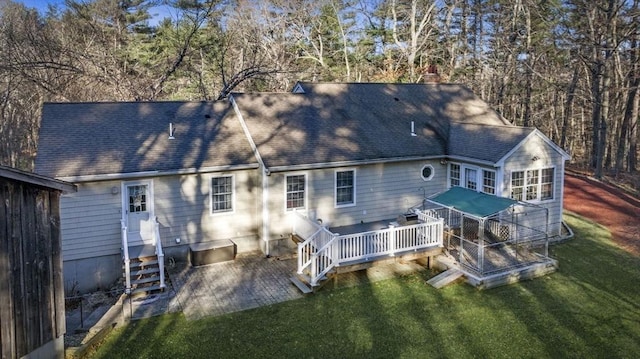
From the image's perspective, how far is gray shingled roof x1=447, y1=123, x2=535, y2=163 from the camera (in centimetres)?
1485

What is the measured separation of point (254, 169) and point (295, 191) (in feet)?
4.95

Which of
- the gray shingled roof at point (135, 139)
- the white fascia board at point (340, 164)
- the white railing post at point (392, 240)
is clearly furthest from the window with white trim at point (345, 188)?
the white railing post at point (392, 240)

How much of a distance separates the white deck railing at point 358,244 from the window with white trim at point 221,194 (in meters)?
2.70

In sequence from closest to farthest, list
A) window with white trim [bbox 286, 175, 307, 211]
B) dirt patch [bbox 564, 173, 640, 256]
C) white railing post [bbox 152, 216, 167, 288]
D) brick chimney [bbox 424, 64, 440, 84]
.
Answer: white railing post [bbox 152, 216, 167, 288]
window with white trim [bbox 286, 175, 307, 211]
dirt patch [bbox 564, 173, 640, 256]
brick chimney [bbox 424, 64, 440, 84]

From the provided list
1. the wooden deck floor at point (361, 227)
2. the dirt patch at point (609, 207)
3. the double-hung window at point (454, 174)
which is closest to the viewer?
the wooden deck floor at point (361, 227)

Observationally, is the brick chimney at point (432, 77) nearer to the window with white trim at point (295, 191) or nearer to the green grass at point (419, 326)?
the window with white trim at point (295, 191)

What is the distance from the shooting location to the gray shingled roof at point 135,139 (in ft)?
42.4

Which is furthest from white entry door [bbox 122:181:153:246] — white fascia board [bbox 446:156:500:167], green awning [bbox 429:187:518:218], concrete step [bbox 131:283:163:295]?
white fascia board [bbox 446:156:500:167]

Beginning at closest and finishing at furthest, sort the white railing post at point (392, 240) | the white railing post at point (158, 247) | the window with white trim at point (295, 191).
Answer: the white railing post at point (158, 247)
the white railing post at point (392, 240)
the window with white trim at point (295, 191)

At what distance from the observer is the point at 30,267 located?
308 inches

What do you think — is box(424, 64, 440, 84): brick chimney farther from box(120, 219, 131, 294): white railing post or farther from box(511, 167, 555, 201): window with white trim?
box(120, 219, 131, 294): white railing post

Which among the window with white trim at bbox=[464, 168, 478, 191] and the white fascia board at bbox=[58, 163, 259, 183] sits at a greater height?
the white fascia board at bbox=[58, 163, 259, 183]

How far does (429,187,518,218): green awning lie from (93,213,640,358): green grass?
2.10 meters

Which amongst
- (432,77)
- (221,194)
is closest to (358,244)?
(221,194)
